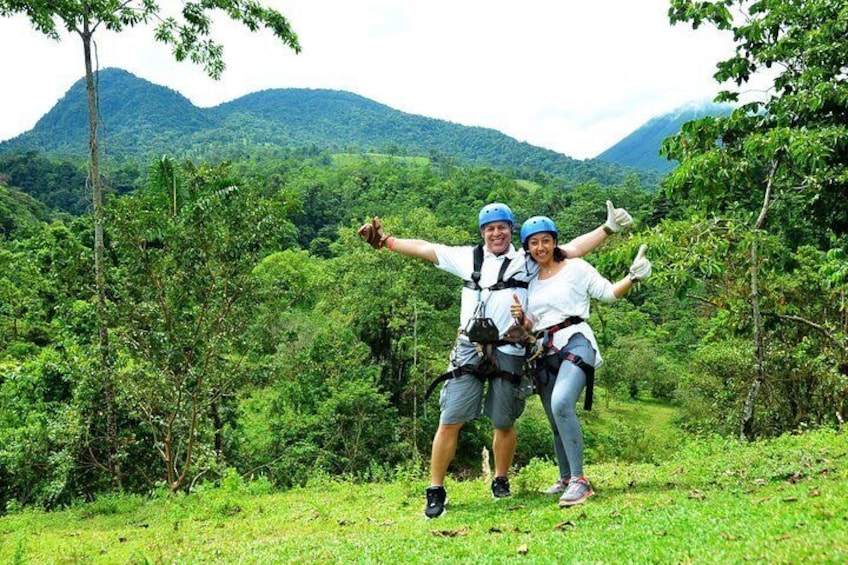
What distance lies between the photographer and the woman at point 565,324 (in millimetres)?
5383

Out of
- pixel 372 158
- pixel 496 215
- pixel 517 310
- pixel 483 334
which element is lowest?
pixel 483 334

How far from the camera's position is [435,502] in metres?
5.59

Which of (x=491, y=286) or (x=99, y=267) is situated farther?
(x=99, y=267)

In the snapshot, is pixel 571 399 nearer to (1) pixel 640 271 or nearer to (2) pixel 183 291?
(1) pixel 640 271

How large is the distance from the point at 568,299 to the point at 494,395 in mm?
1032

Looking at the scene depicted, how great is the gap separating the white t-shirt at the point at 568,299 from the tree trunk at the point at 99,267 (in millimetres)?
7254

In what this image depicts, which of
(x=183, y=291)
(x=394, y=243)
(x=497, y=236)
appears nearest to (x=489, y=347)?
(x=497, y=236)

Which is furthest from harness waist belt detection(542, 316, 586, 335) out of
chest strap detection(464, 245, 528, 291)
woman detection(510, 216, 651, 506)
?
chest strap detection(464, 245, 528, 291)

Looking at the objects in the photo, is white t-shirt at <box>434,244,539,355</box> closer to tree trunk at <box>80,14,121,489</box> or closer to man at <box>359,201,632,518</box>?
man at <box>359,201,632,518</box>

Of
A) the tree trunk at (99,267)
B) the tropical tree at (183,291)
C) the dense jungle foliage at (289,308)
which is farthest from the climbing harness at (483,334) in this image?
the tree trunk at (99,267)

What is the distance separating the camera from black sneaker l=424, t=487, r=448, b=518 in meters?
5.54

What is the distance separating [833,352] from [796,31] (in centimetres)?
886

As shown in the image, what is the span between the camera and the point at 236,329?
34.6 ft

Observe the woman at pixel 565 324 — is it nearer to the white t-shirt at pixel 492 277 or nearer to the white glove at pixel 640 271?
the white glove at pixel 640 271
